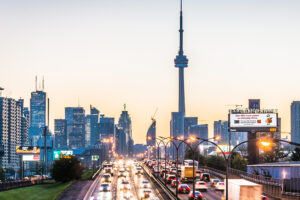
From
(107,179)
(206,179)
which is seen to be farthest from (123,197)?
(206,179)

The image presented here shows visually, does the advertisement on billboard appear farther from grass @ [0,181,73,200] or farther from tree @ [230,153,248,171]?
grass @ [0,181,73,200]

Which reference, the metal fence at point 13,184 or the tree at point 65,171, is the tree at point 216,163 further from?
the metal fence at point 13,184

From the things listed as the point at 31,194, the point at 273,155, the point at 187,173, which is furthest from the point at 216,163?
the point at 31,194

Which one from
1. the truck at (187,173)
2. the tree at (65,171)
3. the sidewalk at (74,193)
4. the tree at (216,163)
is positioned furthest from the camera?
the tree at (216,163)

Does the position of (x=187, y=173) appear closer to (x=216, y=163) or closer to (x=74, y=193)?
(x=74, y=193)

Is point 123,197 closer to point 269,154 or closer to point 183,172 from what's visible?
point 183,172

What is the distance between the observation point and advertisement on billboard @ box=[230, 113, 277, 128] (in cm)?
12041

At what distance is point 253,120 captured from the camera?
12150 cm

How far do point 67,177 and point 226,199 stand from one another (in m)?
66.3

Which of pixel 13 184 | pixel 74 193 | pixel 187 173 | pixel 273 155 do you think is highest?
pixel 187 173

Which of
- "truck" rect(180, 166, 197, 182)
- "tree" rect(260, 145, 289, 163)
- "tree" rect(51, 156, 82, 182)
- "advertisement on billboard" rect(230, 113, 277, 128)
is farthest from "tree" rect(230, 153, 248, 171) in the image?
"truck" rect(180, 166, 197, 182)

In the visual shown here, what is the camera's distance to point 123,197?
69.2 m

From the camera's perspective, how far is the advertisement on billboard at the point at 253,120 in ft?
395

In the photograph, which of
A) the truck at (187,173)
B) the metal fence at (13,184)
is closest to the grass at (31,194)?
the metal fence at (13,184)
